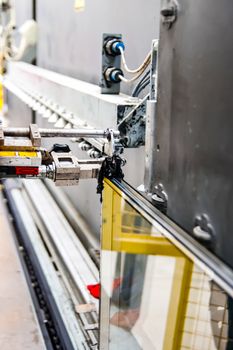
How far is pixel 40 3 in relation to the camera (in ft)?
11.2

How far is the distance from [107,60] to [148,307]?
97 cm

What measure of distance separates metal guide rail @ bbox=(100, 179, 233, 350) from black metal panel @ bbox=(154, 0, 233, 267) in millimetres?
75

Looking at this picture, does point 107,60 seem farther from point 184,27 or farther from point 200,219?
point 200,219

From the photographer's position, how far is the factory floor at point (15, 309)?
1708 mm

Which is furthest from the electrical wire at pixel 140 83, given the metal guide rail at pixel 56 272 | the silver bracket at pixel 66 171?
the metal guide rail at pixel 56 272

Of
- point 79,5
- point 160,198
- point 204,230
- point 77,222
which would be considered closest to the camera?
point 204,230

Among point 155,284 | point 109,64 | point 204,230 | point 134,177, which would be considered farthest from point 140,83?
point 204,230

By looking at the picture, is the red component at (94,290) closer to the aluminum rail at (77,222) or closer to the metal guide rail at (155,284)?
the metal guide rail at (155,284)

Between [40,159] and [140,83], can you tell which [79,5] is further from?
[40,159]

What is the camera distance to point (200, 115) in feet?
2.84

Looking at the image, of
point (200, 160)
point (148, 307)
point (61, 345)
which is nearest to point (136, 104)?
point (200, 160)

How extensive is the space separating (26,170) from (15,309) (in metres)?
0.97

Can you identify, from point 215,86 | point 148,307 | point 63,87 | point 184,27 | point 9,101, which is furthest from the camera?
point 9,101

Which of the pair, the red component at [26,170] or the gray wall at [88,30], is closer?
the red component at [26,170]
